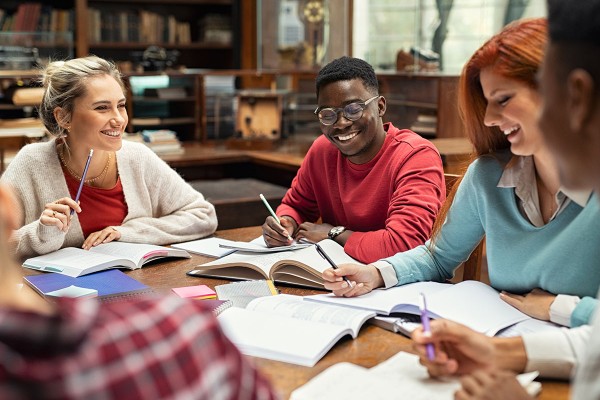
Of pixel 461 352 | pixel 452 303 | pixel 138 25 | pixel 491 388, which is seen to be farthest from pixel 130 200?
pixel 138 25

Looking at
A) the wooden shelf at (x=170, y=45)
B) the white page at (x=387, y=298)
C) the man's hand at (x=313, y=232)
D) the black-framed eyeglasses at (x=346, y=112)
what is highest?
the wooden shelf at (x=170, y=45)

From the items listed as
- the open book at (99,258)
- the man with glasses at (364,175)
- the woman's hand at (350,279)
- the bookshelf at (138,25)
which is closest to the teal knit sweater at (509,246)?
the woman's hand at (350,279)

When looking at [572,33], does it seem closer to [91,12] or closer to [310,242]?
[310,242]

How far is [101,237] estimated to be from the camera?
2.46 m

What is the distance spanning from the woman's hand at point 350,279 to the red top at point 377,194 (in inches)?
12.0

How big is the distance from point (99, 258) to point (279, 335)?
33.1 inches

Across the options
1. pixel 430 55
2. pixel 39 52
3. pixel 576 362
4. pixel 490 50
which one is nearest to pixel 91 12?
pixel 39 52

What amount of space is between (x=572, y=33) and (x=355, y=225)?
5.23 feet

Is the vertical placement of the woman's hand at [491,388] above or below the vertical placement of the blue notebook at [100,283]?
above

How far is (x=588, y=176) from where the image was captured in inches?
35.9

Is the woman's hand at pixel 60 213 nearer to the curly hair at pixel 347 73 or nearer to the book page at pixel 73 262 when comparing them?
the book page at pixel 73 262

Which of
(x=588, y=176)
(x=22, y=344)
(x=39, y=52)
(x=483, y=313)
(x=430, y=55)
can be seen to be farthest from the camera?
(x=39, y=52)

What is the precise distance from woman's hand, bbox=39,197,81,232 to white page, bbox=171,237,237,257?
1.09ft

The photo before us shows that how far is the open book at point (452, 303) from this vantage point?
1.62m
